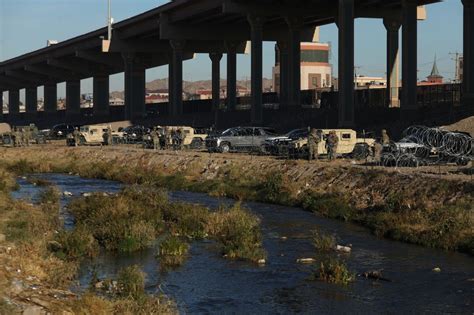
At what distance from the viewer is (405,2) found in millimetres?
72562

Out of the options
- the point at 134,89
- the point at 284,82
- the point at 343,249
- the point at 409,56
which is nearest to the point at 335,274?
the point at 343,249

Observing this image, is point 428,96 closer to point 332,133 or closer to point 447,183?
point 332,133

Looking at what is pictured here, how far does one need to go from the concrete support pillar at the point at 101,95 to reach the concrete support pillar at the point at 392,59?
203 feet

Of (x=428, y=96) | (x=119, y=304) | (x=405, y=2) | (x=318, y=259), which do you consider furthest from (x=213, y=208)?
(x=428, y=96)

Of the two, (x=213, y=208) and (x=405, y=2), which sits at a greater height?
(x=405, y=2)

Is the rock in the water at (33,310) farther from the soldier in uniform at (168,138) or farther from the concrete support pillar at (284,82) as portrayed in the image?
the concrete support pillar at (284,82)

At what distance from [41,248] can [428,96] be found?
213 feet

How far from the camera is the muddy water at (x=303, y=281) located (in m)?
20.8

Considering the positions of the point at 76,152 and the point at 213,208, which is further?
the point at 76,152

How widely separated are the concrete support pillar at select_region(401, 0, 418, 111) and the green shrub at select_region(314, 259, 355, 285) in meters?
48.2

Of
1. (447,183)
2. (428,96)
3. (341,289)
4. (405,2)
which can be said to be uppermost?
(405,2)

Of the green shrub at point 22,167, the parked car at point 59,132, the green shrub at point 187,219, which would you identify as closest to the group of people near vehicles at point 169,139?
the green shrub at point 22,167

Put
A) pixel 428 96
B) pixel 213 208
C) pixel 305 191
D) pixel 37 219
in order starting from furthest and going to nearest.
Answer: pixel 428 96, pixel 305 191, pixel 213 208, pixel 37 219

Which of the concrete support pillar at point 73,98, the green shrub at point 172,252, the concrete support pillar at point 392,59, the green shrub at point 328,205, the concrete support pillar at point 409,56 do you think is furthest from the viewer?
the concrete support pillar at point 73,98
